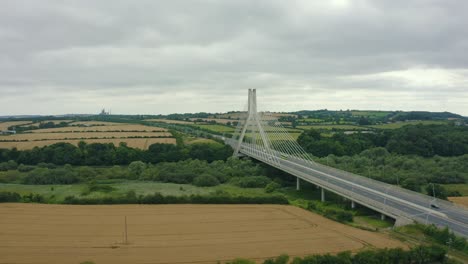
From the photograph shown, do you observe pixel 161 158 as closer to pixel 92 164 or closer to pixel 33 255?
pixel 92 164

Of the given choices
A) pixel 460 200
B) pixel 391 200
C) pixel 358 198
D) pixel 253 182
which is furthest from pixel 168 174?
pixel 460 200

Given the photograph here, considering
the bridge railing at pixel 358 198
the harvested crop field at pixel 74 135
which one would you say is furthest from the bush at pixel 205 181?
the harvested crop field at pixel 74 135

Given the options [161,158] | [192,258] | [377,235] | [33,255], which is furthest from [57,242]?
[161,158]

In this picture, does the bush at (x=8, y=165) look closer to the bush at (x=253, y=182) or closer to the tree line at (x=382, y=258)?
the bush at (x=253, y=182)

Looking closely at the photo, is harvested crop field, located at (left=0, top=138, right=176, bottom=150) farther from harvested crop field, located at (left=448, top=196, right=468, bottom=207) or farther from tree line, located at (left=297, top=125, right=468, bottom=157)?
Answer: harvested crop field, located at (left=448, top=196, right=468, bottom=207)

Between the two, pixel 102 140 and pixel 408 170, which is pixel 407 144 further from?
pixel 102 140

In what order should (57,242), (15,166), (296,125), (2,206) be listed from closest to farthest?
(57,242) → (2,206) → (15,166) → (296,125)

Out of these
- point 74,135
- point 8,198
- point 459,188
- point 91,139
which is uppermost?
point 74,135
